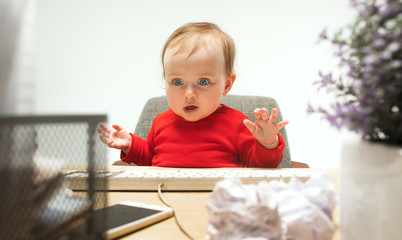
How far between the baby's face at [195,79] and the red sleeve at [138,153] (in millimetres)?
195

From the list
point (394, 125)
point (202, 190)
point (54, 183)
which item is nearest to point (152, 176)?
point (202, 190)

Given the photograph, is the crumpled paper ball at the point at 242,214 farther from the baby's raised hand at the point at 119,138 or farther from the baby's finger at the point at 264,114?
the baby's raised hand at the point at 119,138

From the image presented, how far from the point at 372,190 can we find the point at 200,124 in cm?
86

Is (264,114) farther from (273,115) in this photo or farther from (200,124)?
(200,124)

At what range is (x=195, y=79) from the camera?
3.37 ft

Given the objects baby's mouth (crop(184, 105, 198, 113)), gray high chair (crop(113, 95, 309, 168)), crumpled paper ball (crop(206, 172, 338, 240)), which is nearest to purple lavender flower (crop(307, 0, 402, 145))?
crumpled paper ball (crop(206, 172, 338, 240))

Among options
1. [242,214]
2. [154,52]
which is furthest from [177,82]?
[154,52]

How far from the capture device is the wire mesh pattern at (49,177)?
0.27 metres

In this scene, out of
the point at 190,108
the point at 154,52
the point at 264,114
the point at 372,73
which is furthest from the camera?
the point at 154,52

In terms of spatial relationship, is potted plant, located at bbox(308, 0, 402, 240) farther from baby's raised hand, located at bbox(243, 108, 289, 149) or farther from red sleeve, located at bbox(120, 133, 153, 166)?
red sleeve, located at bbox(120, 133, 153, 166)

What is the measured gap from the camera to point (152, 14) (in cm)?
230

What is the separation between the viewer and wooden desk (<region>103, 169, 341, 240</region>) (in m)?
0.43

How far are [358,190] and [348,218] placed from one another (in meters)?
0.04

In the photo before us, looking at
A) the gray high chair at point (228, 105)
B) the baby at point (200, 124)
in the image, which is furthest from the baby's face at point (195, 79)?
the gray high chair at point (228, 105)
